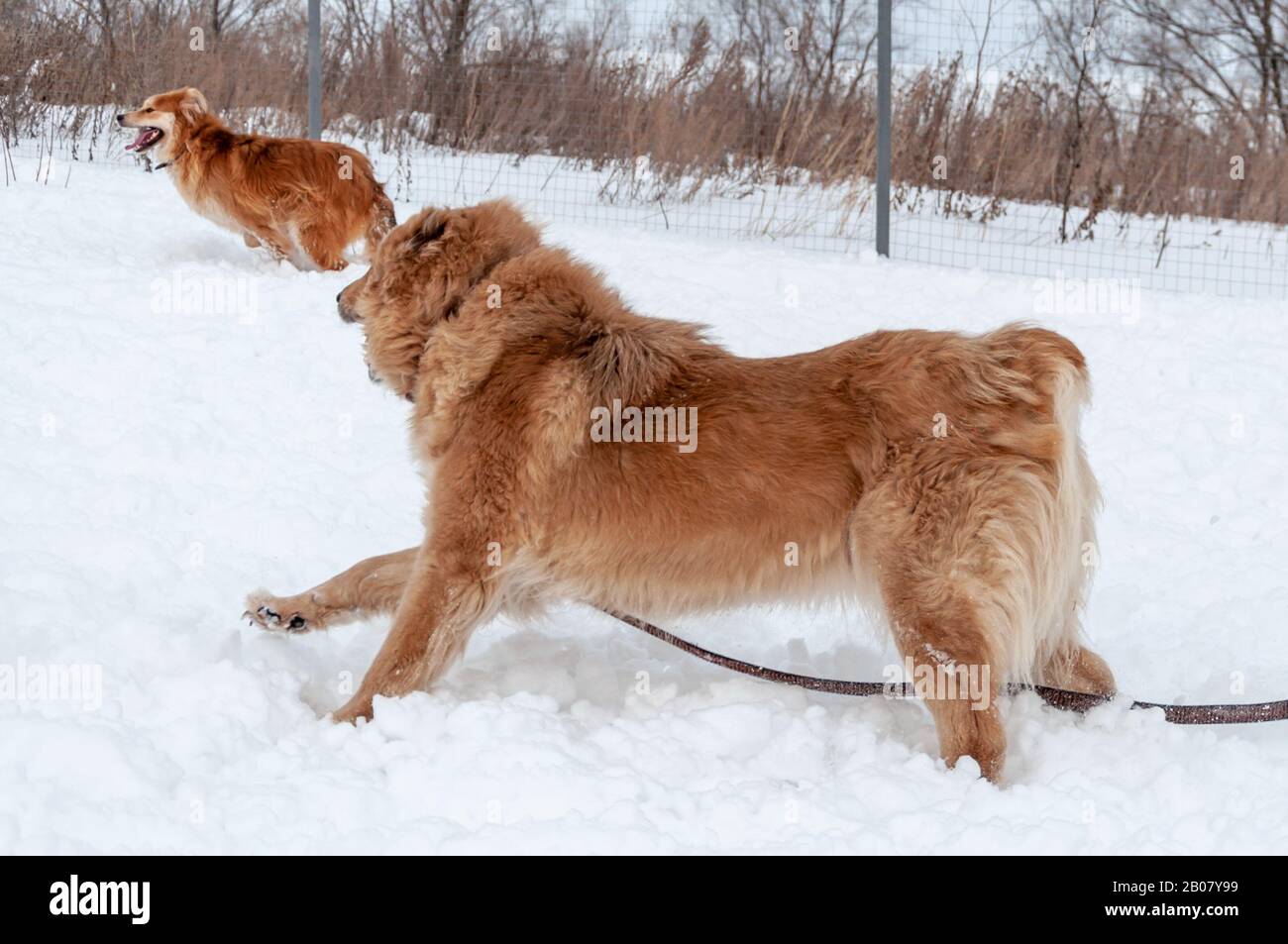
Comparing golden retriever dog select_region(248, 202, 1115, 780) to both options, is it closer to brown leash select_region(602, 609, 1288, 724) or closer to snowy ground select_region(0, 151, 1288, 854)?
brown leash select_region(602, 609, 1288, 724)

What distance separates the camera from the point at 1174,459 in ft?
18.9

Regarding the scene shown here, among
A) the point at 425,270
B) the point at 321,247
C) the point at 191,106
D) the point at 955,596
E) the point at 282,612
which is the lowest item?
the point at 282,612

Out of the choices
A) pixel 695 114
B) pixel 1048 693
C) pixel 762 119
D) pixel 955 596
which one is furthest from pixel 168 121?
pixel 1048 693

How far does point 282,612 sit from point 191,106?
5.46 meters

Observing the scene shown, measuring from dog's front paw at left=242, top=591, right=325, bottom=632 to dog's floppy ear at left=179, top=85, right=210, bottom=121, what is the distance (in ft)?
17.4

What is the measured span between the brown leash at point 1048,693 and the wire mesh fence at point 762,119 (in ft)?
19.9

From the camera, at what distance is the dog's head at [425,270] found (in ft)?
11.8

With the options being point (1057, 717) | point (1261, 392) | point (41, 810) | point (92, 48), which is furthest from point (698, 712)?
point (92, 48)

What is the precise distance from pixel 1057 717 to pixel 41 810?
2599 mm

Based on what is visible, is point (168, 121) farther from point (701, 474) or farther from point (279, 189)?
point (701, 474)

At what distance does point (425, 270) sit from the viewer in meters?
3.62

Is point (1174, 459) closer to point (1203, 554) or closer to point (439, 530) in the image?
point (1203, 554)
